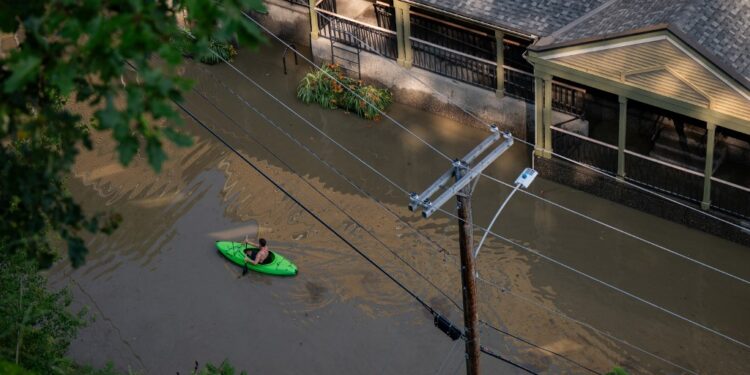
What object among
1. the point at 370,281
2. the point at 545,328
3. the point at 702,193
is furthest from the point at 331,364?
the point at 702,193

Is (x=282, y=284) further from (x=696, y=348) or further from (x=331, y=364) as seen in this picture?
(x=696, y=348)

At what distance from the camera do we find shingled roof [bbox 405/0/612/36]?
94.4 feet

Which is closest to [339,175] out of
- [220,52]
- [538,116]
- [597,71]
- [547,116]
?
[538,116]

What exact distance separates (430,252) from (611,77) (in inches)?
212

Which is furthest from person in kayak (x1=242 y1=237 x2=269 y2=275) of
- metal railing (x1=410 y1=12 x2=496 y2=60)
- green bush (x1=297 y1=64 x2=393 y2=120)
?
metal railing (x1=410 y1=12 x2=496 y2=60)

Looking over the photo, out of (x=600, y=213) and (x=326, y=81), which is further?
(x=326, y=81)

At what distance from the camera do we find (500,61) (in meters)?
30.4

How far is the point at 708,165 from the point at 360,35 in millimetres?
10123

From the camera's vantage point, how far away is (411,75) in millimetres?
32375

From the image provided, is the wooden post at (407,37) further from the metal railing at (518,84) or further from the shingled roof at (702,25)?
the shingled roof at (702,25)

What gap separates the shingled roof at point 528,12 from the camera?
94.4 feet

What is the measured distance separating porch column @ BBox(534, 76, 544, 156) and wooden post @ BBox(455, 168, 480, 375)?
8.86m

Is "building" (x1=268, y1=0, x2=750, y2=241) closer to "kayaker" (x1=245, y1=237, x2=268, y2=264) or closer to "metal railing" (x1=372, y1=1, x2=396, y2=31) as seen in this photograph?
"metal railing" (x1=372, y1=1, x2=396, y2=31)

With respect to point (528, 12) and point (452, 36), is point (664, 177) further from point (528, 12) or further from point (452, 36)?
point (452, 36)
